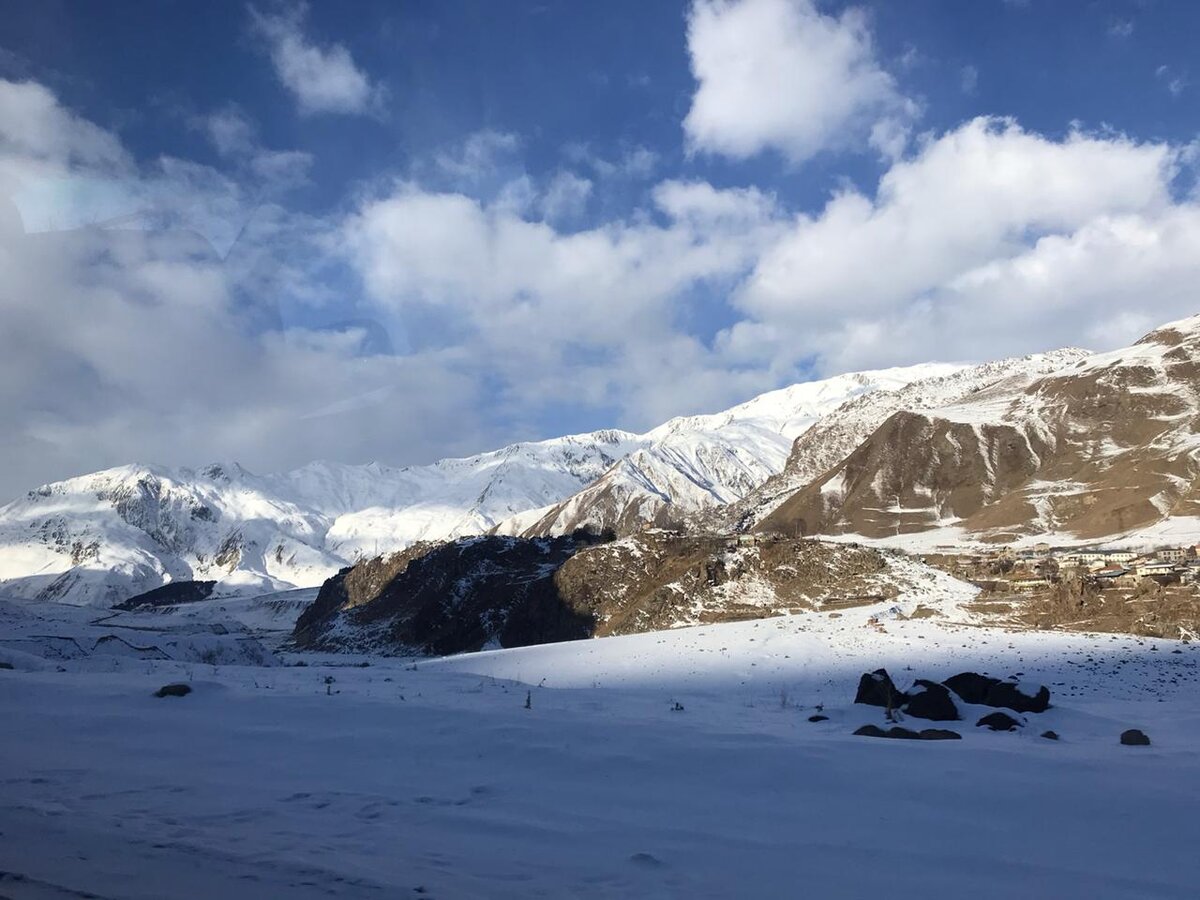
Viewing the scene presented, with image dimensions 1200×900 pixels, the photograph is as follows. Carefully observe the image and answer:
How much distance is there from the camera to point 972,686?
1359cm

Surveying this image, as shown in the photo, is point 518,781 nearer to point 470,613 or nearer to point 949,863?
point 949,863

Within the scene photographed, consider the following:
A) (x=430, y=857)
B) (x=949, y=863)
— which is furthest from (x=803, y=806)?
(x=430, y=857)

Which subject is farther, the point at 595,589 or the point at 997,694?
the point at 595,589

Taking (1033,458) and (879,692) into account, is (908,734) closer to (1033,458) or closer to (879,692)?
(879,692)

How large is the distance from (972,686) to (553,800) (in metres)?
9.55

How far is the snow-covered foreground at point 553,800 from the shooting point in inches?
→ 203

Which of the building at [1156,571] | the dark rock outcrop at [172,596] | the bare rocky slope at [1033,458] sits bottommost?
the dark rock outcrop at [172,596]

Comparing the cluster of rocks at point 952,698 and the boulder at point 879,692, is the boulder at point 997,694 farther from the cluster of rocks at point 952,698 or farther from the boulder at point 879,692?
the boulder at point 879,692

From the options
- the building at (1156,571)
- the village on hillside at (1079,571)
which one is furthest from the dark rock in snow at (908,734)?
the building at (1156,571)

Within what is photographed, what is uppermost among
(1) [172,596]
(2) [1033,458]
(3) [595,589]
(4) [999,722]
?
(2) [1033,458]

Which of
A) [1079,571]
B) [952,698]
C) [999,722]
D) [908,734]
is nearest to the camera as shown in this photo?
[908,734]

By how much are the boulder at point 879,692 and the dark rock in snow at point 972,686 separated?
3.85 feet

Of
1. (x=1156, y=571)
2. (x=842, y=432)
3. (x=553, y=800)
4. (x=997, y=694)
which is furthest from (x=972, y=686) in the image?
(x=842, y=432)

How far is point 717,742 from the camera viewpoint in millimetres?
8992
